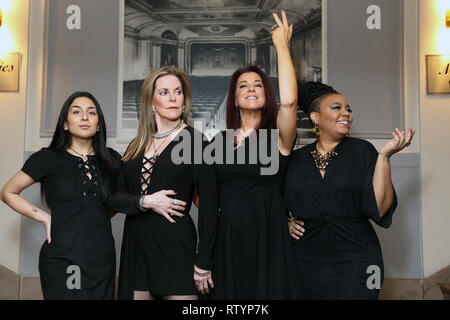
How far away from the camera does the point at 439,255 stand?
13.1 ft

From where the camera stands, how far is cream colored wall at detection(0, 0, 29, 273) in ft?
13.7

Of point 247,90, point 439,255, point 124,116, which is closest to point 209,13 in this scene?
point 124,116

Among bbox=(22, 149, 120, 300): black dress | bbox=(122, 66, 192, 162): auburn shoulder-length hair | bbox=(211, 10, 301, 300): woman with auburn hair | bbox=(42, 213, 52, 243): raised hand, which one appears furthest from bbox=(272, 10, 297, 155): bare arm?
bbox=(42, 213, 52, 243): raised hand

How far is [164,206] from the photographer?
2.29 metres

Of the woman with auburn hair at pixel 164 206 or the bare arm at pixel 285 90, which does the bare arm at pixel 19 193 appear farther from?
the bare arm at pixel 285 90

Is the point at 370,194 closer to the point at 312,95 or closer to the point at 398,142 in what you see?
the point at 398,142

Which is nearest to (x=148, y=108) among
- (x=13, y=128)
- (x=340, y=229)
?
(x=340, y=229)

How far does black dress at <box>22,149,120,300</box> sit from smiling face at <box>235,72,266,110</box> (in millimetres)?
960

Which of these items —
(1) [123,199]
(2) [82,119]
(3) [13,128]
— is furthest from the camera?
(3) [13,128]

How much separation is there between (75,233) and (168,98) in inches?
36.6

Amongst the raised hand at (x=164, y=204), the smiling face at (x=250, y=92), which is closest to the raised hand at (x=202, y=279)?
the raised hand at (x=164, y=204)

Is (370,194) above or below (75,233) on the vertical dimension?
above

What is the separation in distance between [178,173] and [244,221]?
44 centimetres

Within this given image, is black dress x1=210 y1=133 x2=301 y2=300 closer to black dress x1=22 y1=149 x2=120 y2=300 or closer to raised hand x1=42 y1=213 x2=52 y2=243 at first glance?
black dress x1=22 y1=149 x2=120 y2=300
